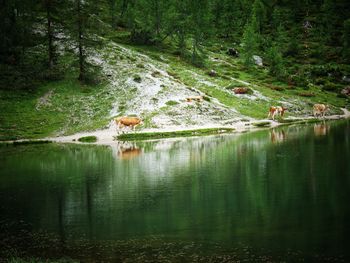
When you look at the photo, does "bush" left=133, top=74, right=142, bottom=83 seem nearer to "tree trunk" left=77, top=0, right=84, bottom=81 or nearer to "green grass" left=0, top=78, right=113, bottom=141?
"green grass" left=0, top=78, right=113, bottom=141

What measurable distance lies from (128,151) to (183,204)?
87.4 feet

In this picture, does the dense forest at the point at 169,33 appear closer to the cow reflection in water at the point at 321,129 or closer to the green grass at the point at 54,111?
the green grass at the point at 54,111

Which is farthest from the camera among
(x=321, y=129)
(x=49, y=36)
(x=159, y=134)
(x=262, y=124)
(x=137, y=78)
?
(x=49, y=36)

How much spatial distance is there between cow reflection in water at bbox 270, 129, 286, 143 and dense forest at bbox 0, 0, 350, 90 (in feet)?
140

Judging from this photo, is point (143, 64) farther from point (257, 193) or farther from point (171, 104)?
point (257, 193)

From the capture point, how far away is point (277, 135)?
6231 centimetres

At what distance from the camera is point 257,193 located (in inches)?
1179

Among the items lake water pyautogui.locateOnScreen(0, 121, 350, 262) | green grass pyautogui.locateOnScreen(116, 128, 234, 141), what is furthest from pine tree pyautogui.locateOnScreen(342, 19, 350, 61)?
lake water pyautogui.locateOnScreen(0, 121, 350, 262)

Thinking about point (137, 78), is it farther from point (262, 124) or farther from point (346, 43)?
point (346, 43)

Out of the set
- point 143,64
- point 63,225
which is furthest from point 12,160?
point 143,64

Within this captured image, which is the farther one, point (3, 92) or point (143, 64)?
point (143, 64)

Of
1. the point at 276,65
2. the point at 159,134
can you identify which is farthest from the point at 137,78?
the point at 276,65

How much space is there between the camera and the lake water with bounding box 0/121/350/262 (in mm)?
20844

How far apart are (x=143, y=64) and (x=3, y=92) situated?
32.9 metres
